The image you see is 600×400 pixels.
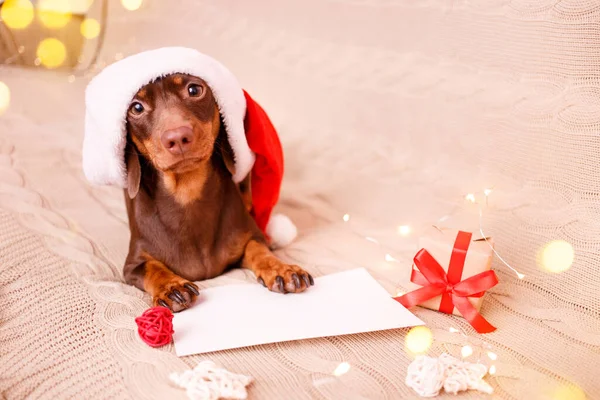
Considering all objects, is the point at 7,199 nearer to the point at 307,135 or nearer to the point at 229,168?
the point at 229,168

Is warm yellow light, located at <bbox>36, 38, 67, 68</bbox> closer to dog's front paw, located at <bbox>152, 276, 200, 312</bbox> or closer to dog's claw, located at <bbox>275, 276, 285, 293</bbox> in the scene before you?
dog's front paw, located at <bbox>152, 276, 200, 312</bbox>

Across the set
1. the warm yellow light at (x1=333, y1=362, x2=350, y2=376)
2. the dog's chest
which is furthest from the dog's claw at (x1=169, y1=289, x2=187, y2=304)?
the warm yellow light at (x1=333, y1=362, x2=350, y2=376)

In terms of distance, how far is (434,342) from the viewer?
140 centimetres

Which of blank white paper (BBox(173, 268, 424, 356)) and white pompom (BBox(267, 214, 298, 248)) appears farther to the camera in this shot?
white pompom (BBox(267, 214, 298, 248))

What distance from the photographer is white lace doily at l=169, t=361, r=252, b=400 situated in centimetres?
113

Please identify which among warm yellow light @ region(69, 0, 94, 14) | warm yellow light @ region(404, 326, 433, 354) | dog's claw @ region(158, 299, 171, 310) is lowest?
dog's claw @ region(158, 299, 171, 310)

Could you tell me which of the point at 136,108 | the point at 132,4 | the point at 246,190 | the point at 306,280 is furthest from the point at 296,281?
the point at 132,4

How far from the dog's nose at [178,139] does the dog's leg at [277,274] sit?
Answer: 0.42m

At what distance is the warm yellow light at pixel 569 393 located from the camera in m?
1.21

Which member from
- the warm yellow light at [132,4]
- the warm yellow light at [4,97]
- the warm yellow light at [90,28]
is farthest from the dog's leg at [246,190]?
the warm yellow light at [90,28]

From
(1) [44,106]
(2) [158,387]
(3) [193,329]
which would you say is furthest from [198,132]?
(1) [44,106]

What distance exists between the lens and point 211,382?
116 cm

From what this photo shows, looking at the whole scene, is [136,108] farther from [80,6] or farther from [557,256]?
[80,6]

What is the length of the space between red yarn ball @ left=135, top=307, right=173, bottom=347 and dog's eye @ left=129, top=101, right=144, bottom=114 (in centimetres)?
56
